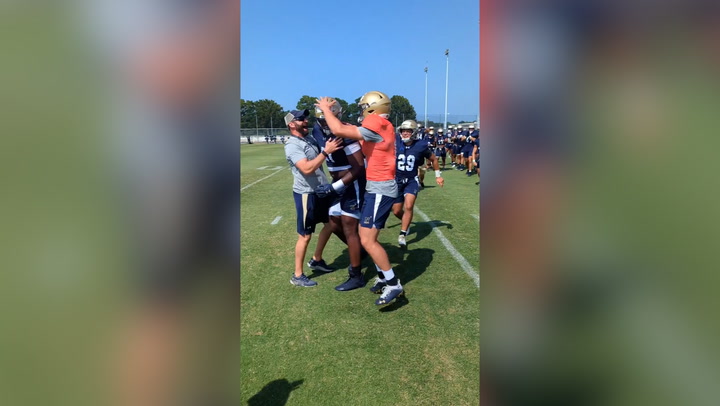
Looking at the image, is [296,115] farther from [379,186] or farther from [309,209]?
[379,186]

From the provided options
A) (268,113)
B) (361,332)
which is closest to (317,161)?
(361,332)

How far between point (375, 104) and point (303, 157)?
1396mm

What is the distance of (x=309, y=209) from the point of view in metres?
5.90

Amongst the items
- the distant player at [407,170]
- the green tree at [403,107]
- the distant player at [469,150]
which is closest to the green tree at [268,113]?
the green tree at [403,107]

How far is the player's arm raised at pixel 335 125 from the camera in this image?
378 centimetres

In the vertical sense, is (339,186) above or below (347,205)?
above

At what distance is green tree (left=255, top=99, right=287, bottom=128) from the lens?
99.5 metres

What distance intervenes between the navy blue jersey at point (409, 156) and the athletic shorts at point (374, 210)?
3.47 meters

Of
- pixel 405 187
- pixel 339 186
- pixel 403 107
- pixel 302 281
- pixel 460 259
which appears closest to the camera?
pixel 339 186
